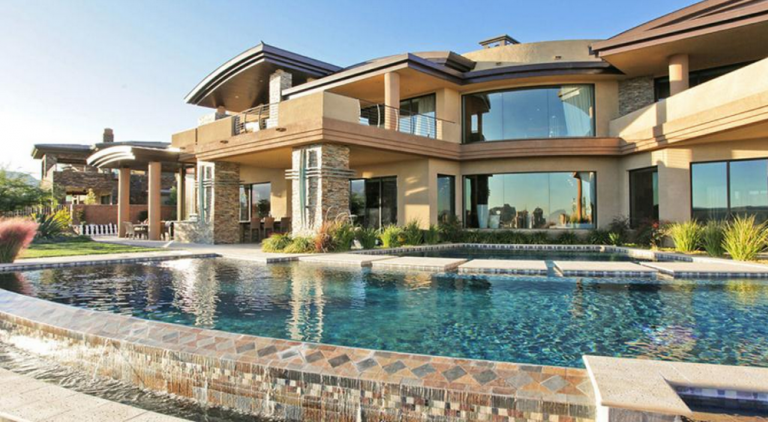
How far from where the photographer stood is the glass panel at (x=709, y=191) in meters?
13.8

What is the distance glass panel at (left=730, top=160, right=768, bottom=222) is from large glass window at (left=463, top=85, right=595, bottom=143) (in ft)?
16.3

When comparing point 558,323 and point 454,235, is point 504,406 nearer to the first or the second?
point 558,323

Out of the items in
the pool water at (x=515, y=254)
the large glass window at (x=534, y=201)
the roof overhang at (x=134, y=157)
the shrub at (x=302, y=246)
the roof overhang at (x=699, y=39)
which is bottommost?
the pool water at (x=515, y=254)

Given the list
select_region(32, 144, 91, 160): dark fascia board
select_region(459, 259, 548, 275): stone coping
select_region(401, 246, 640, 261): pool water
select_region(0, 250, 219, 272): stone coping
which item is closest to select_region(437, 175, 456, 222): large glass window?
select_region(401, 246, 640, 261): pool water

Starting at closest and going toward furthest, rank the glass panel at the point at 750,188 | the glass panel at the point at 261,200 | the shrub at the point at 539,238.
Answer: the glass panel at the point at 750,188 < the shrub at the point at 539,238 < the glass panel at the point at 261,200

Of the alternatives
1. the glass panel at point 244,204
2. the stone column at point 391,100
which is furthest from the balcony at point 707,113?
the glass panel at point 244,204

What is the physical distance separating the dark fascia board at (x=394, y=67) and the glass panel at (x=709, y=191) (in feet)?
28.3

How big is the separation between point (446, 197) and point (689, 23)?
30.9ft

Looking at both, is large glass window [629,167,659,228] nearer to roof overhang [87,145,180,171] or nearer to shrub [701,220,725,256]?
shrub [701,220,725,256]

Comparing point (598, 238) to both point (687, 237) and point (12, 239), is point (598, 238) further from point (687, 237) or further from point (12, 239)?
point (12, 239)

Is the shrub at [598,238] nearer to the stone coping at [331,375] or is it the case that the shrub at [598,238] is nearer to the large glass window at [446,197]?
the large glass window at [446,197]

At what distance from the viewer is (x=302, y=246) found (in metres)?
13.1

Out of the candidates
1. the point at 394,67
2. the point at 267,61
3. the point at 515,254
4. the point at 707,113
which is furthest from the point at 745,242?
the point at 267,61

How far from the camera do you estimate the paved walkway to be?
2.86 meters
